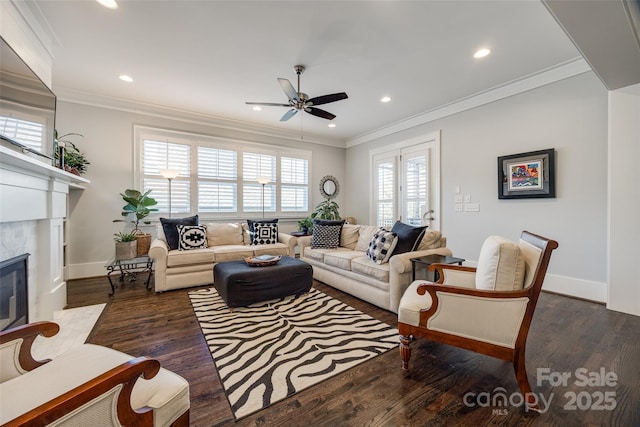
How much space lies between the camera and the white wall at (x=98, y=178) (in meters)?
3.88

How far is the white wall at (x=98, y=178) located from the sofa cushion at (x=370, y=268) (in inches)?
144

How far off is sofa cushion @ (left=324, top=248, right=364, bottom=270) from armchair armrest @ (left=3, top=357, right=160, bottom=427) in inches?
97.1

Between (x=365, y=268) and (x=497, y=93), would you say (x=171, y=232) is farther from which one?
(x=497, y=93)

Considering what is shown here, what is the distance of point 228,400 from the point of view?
1.46m

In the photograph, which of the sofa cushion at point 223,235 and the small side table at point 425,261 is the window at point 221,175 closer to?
the sofa cushion at point 223,235

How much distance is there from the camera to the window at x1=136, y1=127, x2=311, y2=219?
14.6 feet

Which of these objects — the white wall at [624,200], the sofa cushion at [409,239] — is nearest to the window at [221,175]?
the sofa cushion at [409,239]

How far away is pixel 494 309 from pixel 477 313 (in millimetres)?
94

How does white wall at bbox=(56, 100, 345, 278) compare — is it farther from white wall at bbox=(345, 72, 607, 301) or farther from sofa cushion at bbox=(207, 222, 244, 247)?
white wall at bbox=(345, 72, 607, 301)

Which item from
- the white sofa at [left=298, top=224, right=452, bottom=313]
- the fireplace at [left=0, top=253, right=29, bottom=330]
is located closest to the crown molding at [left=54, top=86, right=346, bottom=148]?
the white sofa at [left=298, top=224, right=452, bottom=313]

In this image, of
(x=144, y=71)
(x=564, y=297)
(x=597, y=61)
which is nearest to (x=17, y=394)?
(x=144, y=71)

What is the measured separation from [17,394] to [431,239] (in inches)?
127

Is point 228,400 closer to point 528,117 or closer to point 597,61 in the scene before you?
point 597,61

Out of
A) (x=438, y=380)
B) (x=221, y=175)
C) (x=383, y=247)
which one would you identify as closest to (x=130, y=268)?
(x=221, y=175)
